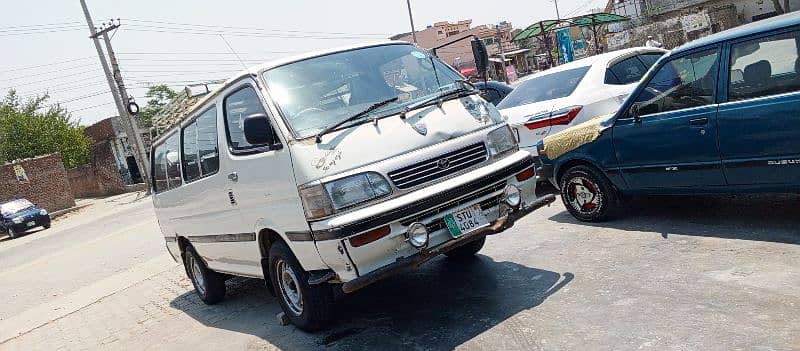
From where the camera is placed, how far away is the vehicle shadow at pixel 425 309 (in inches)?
169

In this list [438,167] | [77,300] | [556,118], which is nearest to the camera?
[438,167]

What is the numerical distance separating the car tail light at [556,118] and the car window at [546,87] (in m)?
0.40

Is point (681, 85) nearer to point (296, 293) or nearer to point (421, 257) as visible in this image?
point (421, 257)

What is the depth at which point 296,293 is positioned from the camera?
16.1 ft

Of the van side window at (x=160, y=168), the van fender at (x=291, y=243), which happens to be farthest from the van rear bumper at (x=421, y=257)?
the van side window at (x=160, y=168)

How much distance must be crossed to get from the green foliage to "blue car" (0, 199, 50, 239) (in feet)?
47.0

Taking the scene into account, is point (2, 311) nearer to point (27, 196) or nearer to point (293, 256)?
point (293, 256)

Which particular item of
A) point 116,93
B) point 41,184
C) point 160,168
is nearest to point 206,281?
point 160,168

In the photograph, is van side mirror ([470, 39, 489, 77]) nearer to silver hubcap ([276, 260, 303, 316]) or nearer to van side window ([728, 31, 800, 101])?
van side window ([728, 31, 800, 101])

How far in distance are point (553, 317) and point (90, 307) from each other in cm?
634

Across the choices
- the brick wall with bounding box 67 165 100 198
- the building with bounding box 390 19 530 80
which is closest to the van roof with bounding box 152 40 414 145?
the brick wall with bounding box 67 165 100 198

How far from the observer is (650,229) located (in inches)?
224

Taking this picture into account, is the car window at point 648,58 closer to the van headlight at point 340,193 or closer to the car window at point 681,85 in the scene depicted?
the car window at point 681,85

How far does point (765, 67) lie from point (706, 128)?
609 mm
